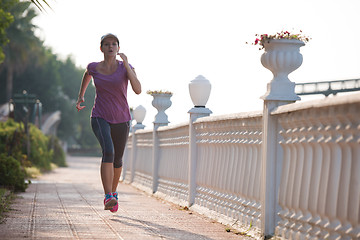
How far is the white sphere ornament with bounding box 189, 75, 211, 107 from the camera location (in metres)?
8.42

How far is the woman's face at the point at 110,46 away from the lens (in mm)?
7047

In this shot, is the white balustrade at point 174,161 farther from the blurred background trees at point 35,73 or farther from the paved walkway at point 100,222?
the blurred background trees at point 35,73

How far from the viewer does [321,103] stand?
434 centimetres

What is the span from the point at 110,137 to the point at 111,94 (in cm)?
45

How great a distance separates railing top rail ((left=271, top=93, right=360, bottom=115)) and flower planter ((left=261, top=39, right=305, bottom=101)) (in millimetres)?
178

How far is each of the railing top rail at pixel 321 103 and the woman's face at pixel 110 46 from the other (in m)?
2.31

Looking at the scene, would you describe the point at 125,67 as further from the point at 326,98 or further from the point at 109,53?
the point at 326,98

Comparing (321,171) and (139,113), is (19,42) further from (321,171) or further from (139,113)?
(321,171)

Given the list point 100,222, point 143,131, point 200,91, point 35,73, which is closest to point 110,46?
point 200,91

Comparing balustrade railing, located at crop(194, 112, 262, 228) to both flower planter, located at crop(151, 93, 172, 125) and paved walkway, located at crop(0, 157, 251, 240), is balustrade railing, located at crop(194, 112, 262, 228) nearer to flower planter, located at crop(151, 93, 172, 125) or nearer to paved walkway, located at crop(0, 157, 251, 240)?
paved walkway, located at crop(0, 157, 251, 240)

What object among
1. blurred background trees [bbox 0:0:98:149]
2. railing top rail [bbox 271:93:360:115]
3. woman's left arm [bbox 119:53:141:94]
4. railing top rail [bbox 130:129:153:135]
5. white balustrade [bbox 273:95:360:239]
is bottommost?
white balustrade [bbox 273:95:360:239]

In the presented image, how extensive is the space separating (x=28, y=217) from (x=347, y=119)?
3781 mm

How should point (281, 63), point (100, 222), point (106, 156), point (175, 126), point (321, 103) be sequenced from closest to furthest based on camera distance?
point (321, 103), point (281, 63), point (100, 222), point (106, 156), point (175, 126)

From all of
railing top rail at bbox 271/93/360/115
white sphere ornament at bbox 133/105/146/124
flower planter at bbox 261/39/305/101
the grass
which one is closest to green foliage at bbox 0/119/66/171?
white sphere ornament at bbox 133/105/146/124
